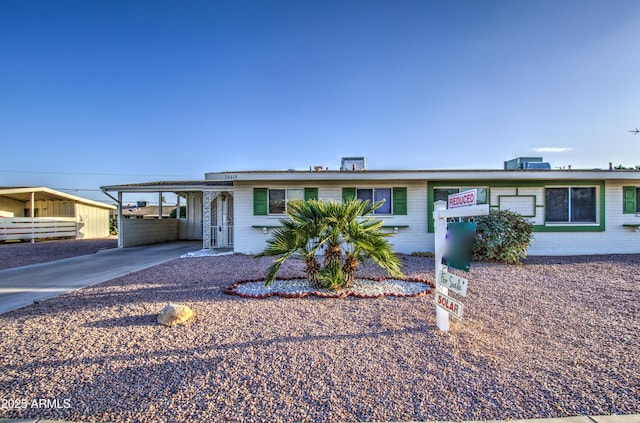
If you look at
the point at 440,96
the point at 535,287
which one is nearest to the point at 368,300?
the point at 535,287

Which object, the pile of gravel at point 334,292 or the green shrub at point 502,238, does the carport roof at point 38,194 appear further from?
the green shrub at point 502,238

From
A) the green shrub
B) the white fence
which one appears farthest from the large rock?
the white fence

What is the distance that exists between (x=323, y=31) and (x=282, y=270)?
23.5 feet

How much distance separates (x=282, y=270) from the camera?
24.2 feet

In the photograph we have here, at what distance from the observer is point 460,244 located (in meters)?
3.25

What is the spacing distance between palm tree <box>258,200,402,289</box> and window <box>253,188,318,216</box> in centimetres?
494

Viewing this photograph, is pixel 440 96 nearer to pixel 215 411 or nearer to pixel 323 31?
pixel 323 31

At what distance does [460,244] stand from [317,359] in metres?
1.90

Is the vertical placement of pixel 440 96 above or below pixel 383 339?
above

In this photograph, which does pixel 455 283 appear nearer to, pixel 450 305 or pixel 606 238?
pixel 450 305

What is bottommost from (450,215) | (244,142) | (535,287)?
(535,287)

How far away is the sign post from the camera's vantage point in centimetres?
317

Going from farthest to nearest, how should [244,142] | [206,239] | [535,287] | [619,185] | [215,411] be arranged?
[244,142] → [206,239] → [619,185] → [535,287] → [215,411]

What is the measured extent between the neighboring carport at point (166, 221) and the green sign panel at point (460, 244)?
9.38 meters
